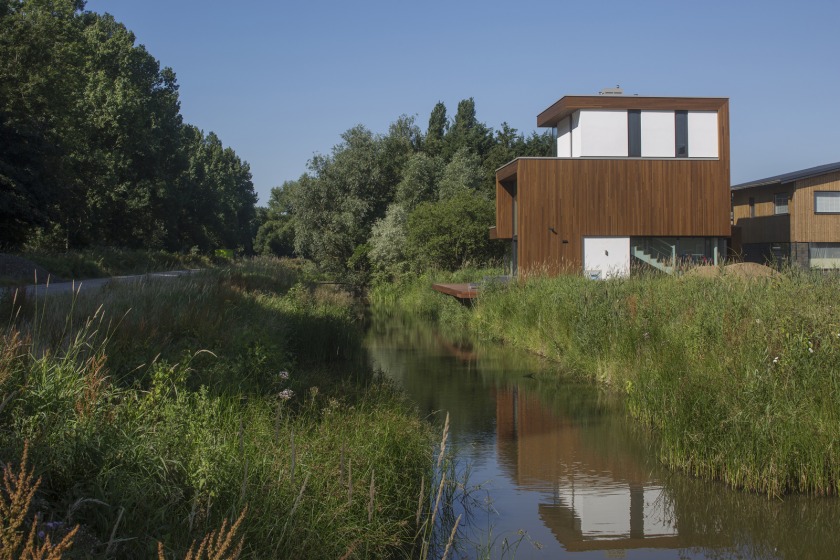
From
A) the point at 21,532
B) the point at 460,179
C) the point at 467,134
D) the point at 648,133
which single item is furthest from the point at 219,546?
the point at 467,134

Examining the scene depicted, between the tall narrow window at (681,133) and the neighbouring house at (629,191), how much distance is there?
35mm

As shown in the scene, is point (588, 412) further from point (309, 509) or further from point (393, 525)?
point (309, 509)

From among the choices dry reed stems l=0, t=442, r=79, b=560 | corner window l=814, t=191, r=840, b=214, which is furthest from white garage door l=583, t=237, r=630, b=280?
dry reed stems l=0, t=442, r=79, b=560

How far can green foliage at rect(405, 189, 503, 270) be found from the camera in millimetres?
41688

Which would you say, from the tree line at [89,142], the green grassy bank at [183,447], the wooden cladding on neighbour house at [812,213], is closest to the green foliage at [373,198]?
the tree line at [89,142]

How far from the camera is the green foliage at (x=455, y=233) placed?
41.7 meters

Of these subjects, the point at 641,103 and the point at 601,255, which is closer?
the point at 601,255

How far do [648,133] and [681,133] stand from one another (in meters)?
1.16

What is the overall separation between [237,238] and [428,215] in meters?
45.9

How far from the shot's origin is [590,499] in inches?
354

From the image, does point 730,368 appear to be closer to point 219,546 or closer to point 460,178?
point 219,546

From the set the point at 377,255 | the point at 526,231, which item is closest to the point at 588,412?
the point at 526,231

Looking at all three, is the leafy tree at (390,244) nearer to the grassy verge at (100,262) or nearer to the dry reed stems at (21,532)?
the grassy verge at (100,262)

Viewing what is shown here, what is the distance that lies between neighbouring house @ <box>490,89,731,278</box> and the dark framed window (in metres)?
13.6
